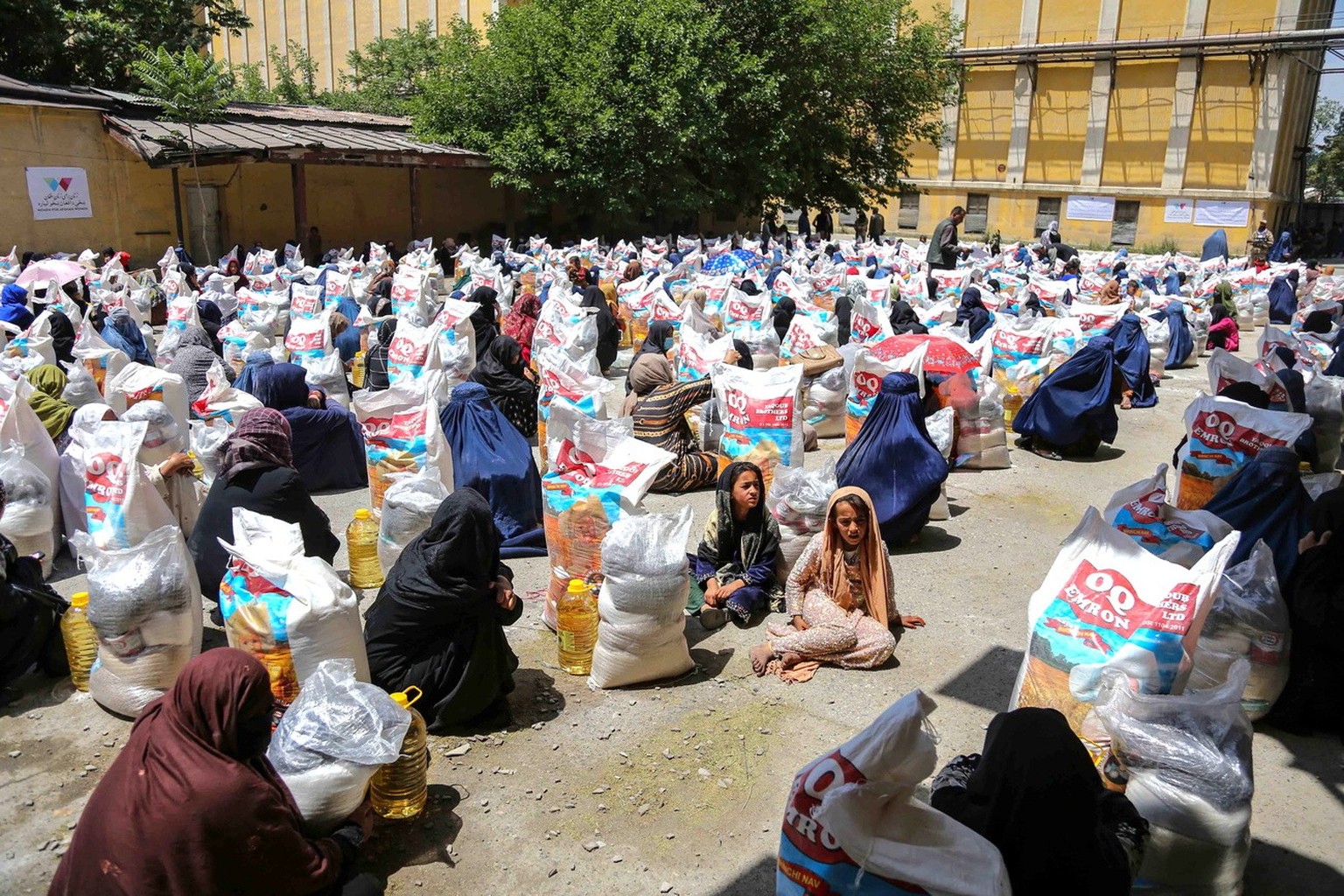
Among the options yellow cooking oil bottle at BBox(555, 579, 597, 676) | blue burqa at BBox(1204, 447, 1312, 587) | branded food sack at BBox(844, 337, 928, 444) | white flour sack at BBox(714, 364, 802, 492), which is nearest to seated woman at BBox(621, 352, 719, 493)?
white flour sack at BBox(714, 364, 802, 492)

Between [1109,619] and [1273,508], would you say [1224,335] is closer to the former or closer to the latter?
[1273,508]

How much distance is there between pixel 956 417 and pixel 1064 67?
27706 millimetres

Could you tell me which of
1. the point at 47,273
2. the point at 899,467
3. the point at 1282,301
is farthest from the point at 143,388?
the point at 1282,301

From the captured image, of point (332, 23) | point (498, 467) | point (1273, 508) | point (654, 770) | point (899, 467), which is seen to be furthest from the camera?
point (332, 23)

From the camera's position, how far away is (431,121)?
72.3 ft

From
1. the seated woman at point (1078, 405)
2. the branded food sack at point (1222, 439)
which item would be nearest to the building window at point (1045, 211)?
the seated woman at point (1078, 405)

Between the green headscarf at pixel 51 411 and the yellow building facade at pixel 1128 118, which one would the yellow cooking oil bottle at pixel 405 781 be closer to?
the green headscarf at pixel 51 411

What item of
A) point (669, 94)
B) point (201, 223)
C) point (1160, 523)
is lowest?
point (1160, 523)

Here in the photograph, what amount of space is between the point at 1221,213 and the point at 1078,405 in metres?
25.6

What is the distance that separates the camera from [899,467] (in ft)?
18.0

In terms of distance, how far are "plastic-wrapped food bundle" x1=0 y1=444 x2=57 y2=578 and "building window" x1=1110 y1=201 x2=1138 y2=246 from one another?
30921mm

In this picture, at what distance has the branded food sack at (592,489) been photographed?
4324 mm

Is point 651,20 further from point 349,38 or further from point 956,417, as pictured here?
point 349,38

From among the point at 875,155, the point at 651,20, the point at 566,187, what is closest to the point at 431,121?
the point at 566,187
